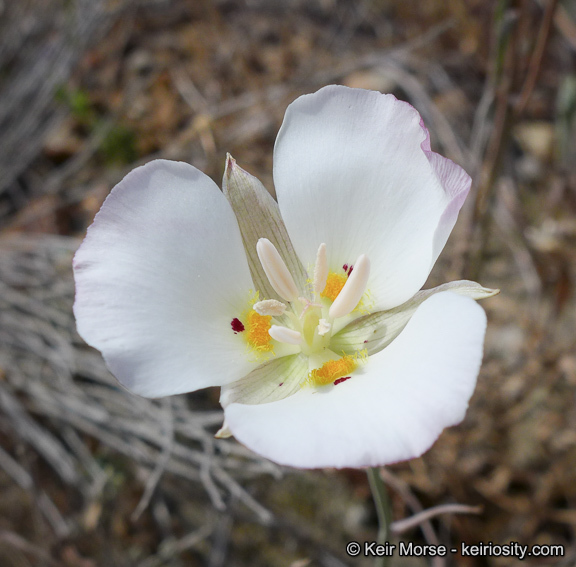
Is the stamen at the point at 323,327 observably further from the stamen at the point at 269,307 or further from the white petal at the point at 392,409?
the white petal at the point at 392,409

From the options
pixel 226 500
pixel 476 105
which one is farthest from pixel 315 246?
pixel 476 105

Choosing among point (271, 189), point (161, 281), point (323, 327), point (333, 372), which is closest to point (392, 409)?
point (333, 372)

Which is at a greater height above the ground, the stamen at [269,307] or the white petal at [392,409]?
the white petal at [392,409]

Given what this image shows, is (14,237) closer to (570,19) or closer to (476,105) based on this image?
(476,105)

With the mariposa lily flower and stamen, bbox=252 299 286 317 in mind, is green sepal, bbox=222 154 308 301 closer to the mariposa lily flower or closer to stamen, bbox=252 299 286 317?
the mariposa lily flower

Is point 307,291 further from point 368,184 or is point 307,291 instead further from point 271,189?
point 271,189

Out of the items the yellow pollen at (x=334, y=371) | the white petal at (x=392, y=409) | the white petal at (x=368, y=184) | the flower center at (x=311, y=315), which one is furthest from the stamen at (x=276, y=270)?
the white petal at (x=392, y=409)
